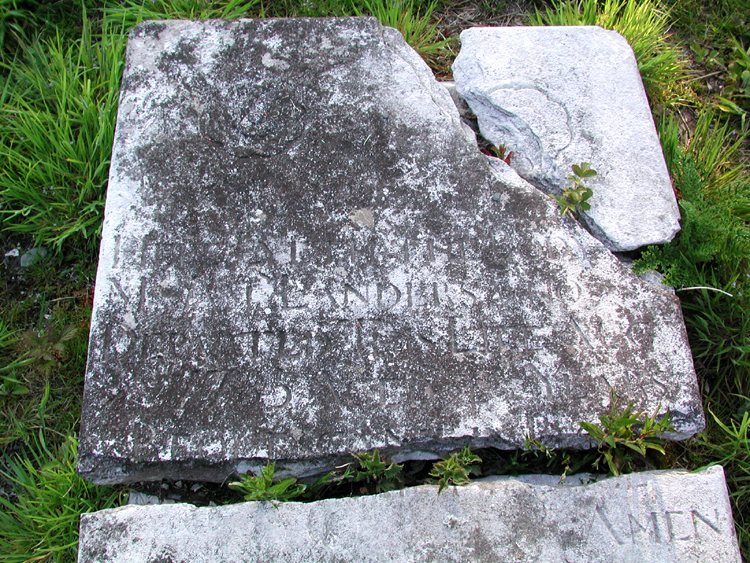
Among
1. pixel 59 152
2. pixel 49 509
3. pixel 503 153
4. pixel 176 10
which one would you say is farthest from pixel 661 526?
pixel 176 10

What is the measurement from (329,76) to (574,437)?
1463 millimetres

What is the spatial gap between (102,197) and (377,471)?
5.36 feet

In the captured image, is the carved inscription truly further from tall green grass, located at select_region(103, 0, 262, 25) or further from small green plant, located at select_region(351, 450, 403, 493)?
tall green grass, located at select_region(103, 0, 262, 25)

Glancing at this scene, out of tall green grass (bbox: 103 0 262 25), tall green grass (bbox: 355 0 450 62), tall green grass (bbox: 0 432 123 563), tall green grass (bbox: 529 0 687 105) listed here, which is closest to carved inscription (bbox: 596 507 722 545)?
tall green grass (bbox: 0 432 123 563)

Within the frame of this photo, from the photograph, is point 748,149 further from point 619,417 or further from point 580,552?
point 580,552

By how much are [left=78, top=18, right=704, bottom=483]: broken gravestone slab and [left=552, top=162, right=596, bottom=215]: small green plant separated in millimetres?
75

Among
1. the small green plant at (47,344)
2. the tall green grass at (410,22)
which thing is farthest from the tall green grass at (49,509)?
the tall green grass at (410,22)

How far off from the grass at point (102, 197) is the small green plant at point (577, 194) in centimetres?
29

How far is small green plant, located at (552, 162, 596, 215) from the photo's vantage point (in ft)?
6.42

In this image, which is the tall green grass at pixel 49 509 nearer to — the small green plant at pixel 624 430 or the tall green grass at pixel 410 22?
the small green plant at pixel 624 430

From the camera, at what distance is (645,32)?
2588 mm

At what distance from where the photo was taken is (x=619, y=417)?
1.66 meters

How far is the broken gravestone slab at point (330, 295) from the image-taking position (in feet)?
5.47

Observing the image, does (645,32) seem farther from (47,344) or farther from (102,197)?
(47,344)
